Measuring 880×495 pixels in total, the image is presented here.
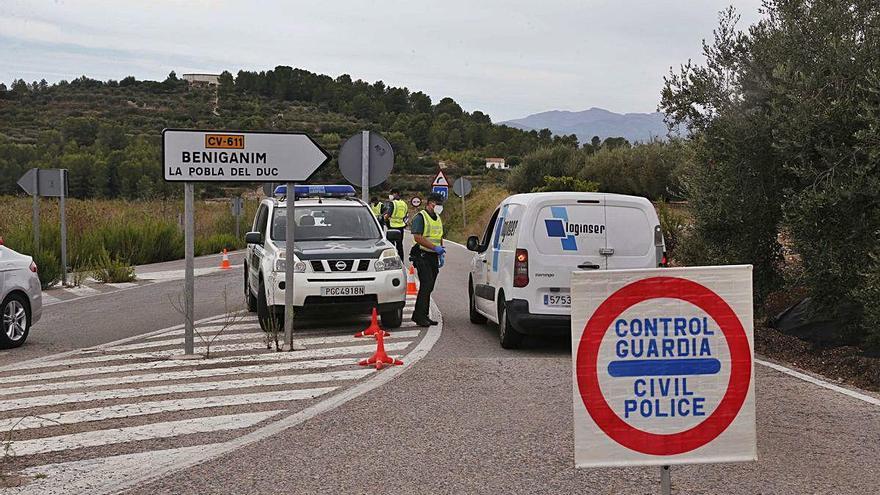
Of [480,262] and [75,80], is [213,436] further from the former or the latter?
[75,80]

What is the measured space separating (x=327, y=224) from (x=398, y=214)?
8553mm

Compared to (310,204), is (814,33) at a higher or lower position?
higher

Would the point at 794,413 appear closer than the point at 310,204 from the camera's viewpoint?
Yes

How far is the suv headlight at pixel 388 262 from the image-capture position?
1325cm

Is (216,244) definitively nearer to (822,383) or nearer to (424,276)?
(424,276)

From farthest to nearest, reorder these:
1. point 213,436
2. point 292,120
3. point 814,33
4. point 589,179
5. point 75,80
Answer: point 75,80
point 292,120
point 589,179
point 814,33
point 213,436

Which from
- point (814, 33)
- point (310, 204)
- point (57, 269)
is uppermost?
point (814, 33)

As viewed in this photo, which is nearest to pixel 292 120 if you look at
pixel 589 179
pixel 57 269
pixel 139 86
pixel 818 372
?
pixel 139 86

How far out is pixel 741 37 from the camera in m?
12.7

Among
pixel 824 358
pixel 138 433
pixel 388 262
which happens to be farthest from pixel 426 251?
pixel 138 433

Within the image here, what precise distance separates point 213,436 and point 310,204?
7.87 metres

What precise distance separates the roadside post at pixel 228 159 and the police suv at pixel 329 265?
4.46 feet

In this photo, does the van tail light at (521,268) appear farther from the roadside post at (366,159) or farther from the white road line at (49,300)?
the white road line at (49,300)

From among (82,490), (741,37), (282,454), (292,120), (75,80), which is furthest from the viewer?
(75,80)
